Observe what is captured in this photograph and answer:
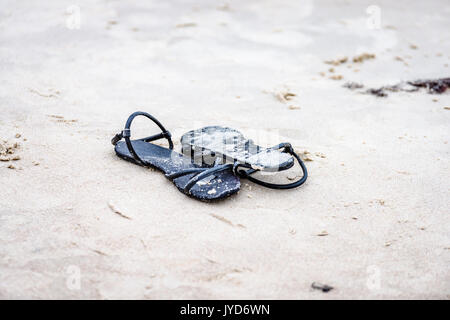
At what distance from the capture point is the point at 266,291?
1593 millimetres

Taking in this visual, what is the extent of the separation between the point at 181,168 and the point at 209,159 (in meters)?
0.16

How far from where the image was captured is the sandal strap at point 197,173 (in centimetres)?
203

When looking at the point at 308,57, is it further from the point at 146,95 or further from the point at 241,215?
the point at 241,215

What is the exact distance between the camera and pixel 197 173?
7.10 ft

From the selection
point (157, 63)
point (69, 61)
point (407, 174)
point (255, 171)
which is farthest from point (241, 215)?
point (69, 61)

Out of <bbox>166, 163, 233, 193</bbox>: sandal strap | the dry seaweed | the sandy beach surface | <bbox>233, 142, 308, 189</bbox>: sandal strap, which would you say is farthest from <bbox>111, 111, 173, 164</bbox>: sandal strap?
the dry seaweed

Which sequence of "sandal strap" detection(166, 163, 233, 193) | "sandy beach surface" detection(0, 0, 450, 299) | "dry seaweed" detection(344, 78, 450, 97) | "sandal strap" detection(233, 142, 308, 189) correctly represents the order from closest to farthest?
1. "sandy beach surface" detection(0, 0, 450, 299)
2. "sandal strap" detection(166, 163, 233, 193)
3. "sandal strap" detection(233, 142, 308, 189)
4. "dry seaweed" detection(344, 78, 450, 97)

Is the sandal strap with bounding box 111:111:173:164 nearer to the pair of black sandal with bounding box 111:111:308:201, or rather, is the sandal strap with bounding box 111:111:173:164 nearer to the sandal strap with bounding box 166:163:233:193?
the pair of black sandal with bounding box 111:111:308:201

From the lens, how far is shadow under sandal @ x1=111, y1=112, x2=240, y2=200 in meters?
2.05

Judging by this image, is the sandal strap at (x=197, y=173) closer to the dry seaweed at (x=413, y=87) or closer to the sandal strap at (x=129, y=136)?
the sandal strap at (x=129, y=136)

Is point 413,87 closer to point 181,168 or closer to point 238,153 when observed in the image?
point 238,153

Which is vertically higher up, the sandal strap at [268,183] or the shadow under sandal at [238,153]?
the shadow under sandal at [238,153]

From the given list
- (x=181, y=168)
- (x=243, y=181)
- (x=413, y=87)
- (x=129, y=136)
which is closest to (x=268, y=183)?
(x=243, y=181)

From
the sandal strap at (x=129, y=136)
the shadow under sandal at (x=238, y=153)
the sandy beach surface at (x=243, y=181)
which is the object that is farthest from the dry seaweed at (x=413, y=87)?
the sandal strap at (x=129, y=136)
